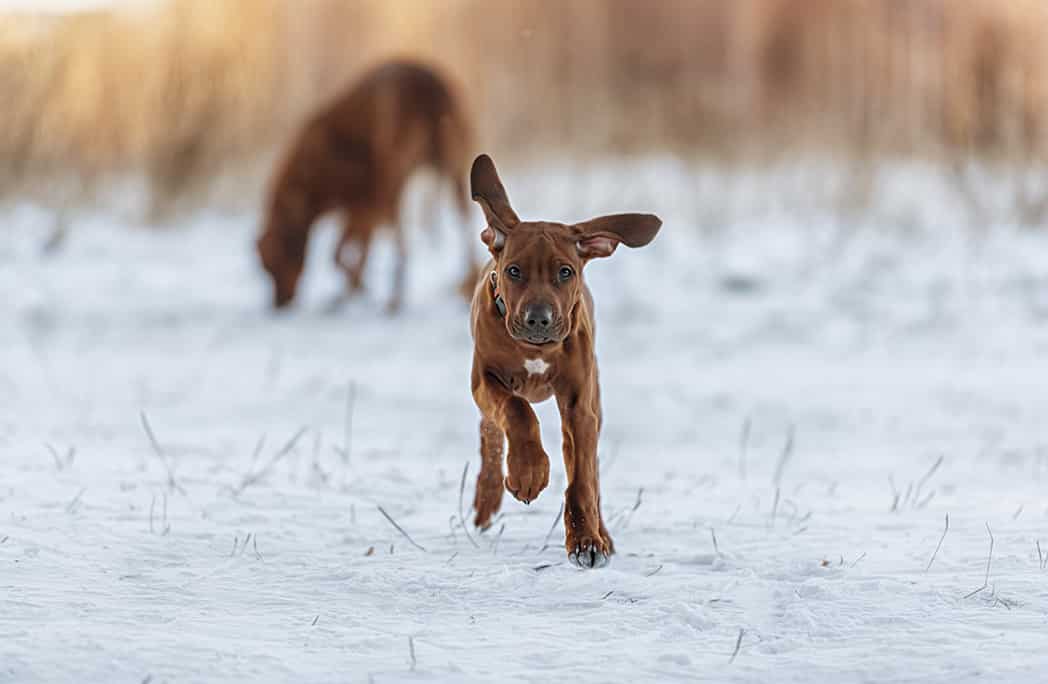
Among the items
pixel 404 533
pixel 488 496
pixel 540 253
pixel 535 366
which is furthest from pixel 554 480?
pixel 540 253

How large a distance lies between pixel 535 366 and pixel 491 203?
1.29 feet

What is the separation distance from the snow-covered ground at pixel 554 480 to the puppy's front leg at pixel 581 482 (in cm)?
7

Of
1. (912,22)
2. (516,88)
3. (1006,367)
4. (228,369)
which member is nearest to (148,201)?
(516,88)

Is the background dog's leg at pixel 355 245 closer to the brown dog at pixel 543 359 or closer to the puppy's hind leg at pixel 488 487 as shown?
the puppy's hind leg at pixel 488 487

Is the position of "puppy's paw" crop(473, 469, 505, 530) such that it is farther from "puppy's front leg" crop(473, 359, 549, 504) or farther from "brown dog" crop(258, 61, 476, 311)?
"brown dog" crop(258, 61, 476, 311)

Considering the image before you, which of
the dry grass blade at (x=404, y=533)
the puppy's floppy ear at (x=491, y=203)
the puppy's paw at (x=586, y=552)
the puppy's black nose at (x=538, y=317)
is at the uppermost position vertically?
the puppy's floppy ear at (x=491, y=203)

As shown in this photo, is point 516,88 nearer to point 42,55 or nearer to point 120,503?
point 42,55

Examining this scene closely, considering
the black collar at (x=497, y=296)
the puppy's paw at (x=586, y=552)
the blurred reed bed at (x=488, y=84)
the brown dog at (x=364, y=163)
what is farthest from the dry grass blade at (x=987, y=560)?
the blurred reed bed at (x=488, y=84)

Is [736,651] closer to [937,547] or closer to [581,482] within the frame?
[581,482]

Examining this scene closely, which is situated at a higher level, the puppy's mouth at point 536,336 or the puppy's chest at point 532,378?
the puppy's mouth at point 536,336

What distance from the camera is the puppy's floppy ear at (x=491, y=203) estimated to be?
3197 mm

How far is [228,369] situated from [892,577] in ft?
16.7

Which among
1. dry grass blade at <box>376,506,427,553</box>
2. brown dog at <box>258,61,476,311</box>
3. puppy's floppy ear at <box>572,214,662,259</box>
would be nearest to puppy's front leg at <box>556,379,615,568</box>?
puppy's floppy ear at <box>572,214,662,259</box>

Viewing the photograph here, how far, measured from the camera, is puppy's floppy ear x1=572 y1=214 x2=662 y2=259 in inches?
127
